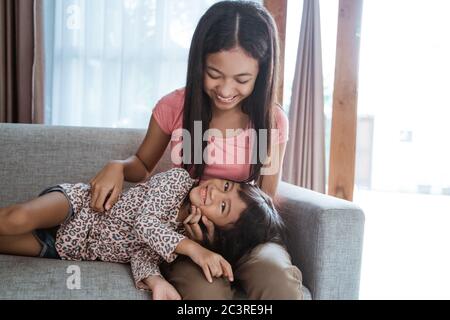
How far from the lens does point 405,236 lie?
227cm

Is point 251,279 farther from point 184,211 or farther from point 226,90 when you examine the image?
point 226,90

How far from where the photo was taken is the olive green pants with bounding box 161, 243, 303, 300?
97 centimetres

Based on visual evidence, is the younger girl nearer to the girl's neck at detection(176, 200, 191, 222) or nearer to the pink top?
the girl's neck at detection(176, 200, 191, 222)

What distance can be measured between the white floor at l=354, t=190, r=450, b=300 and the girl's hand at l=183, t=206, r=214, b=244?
105 cm

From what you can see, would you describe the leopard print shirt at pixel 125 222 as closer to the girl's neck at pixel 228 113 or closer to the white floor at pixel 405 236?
the girl's neck at pixel 228 113

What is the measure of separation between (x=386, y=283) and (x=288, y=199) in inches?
32.8

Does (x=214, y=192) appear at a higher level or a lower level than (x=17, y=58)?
lower

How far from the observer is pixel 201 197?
1145mm

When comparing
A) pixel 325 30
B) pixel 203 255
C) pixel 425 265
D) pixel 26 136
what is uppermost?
pixel 325 30

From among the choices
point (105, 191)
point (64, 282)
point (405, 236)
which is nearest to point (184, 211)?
→ point (105, 191)

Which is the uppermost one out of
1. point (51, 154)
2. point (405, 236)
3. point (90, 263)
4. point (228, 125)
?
point (228, 125)

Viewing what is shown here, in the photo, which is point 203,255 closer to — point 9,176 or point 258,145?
point 258,145

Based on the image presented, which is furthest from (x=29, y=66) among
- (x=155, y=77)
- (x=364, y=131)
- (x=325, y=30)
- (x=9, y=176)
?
(x=364, y=131)

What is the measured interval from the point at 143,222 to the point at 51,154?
592mm
